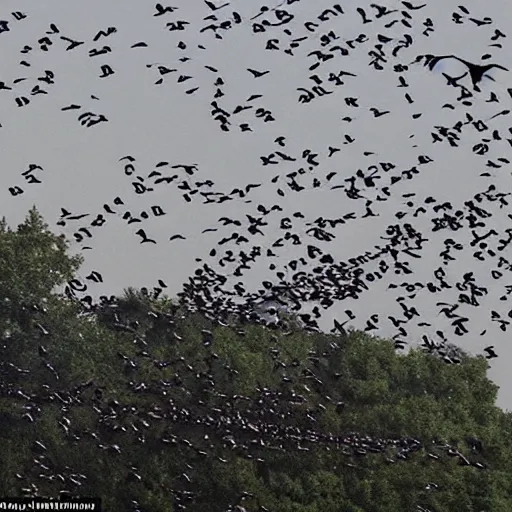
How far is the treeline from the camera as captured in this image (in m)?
43.6

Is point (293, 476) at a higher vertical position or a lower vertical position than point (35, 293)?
lower

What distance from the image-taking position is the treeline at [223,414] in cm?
4359

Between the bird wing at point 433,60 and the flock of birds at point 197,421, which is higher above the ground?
the bird wing at point 433,60

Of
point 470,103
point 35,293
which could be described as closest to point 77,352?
point 35,293

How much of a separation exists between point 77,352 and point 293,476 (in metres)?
9.68

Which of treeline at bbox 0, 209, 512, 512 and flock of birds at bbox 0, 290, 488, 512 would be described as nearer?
treeline at bbox 0, 209, 512, 512

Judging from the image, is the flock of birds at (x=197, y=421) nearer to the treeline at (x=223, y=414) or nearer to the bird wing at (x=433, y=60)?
the treeline at (x=223, y=414)

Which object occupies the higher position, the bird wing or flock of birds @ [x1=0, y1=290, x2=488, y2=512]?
the bird wing

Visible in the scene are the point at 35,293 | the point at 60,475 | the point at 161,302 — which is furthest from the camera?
the point at 161,302

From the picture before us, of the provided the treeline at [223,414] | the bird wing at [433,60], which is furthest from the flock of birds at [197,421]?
the bird wing at [433,60]

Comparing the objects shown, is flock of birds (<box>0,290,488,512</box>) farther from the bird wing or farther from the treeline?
the bird wing

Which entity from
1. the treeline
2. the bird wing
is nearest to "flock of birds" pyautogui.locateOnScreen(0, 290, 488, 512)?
the treeline

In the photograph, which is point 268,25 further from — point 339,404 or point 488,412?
point 488,412

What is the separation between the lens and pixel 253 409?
46.6 meters
